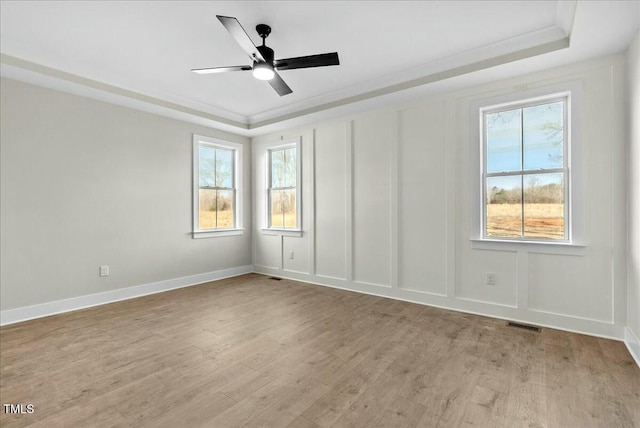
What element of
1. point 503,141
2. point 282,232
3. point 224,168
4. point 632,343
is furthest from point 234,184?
point 632,343

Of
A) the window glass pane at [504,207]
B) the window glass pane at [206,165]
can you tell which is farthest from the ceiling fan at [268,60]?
the window glass pane at [206,165]

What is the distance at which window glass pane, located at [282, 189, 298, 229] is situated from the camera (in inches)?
206

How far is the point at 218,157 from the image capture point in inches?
209

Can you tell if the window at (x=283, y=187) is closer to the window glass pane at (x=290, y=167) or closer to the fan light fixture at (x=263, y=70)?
the window glass pane at (x=290, y=167)

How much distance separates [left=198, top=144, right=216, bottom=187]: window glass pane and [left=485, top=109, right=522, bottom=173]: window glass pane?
4.19 metres

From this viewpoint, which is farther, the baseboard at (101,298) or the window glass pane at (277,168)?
the window glass pane at (277,168)

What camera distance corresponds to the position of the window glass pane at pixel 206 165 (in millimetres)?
5027

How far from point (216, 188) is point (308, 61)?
3276mm

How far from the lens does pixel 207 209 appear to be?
5.12 metres

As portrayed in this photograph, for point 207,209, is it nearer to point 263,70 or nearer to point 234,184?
point 234,184

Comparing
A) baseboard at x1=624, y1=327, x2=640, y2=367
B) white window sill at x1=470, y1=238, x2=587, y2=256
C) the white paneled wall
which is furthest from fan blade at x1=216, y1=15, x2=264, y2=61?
baseboard at x1=624, y1=327, x2=640, y2=367

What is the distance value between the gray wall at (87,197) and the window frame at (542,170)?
4104 millimetres

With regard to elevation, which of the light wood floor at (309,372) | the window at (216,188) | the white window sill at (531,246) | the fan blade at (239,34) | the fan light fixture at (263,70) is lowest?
the light wood floor at (309,372)

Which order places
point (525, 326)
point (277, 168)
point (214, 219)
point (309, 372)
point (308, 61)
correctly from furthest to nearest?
point (277, 168) → point (214, 219) → point (525, 326) → point (308, 61) → point (309, 372)
